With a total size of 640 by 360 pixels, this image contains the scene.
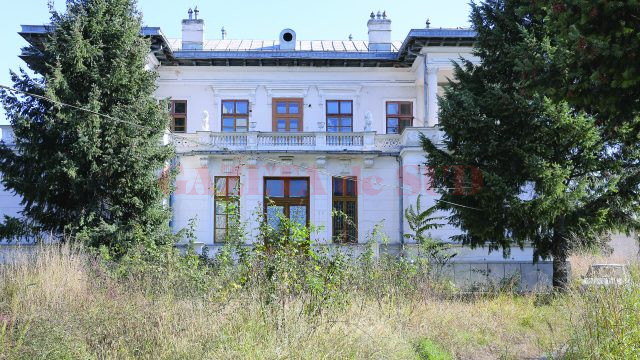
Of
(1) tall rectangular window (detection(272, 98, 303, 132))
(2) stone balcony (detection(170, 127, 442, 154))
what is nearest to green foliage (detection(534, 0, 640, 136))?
(2) stone balcony (detection(170, 127, 442, 154))

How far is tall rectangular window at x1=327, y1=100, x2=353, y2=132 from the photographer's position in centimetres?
2639

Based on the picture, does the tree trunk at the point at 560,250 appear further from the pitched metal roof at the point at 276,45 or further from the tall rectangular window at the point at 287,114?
the pitched metal roof at the point at 276,45

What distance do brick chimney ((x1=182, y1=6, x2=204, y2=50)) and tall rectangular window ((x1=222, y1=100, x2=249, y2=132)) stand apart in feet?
9.95

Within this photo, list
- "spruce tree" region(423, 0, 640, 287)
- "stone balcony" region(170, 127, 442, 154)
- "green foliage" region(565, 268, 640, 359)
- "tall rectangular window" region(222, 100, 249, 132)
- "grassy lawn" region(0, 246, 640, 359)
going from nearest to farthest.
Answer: "grassy lawn" region(0, 246, 640, 359) → "green foliage" region(565, 268, 640, 359) → "spruce tree" region(423, 0, 640, 287) → "stone balcony" region(170, 127, 442, 154) → "tall rectangular window" region(222, 100, 249, 132)

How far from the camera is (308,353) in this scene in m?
6.70

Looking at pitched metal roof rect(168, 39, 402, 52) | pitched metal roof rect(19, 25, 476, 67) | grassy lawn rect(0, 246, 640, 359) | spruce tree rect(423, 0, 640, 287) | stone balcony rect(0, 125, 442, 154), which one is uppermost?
pitched metal roof rect(168, 39, 402, 52)

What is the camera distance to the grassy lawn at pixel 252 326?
6969 millimetres

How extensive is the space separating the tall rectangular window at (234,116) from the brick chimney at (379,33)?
6083 mm

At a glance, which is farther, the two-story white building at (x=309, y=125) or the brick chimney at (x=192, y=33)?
the brick chimney at (x=192, y=33)

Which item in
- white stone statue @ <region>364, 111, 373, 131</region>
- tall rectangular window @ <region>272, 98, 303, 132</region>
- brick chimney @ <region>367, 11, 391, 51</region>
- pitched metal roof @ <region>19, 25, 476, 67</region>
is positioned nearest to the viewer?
pitched metal roof @ <region>19, 25, 476, 67</region>

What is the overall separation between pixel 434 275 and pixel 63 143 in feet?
33.7

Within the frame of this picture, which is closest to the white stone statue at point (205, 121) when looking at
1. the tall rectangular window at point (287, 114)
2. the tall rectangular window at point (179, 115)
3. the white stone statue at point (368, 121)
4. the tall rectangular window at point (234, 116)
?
the tall rectangular window at point (234, 116)

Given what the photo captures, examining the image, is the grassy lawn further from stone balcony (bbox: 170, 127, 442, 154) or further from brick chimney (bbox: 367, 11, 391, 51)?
brick chimney (bbox: 367, 11, 391, 51)

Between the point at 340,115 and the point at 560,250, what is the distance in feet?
42.1
